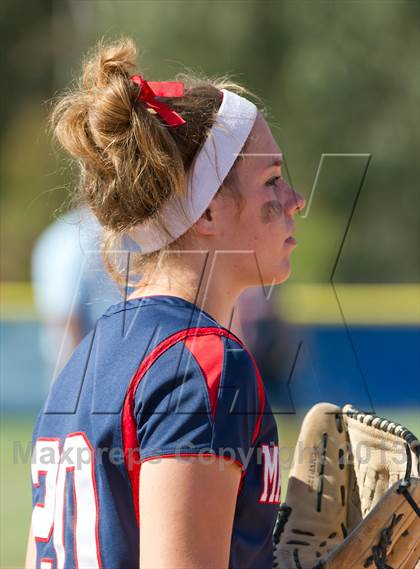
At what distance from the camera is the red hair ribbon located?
136 cm

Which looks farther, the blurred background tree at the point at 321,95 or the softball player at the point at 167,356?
the blurred background tree at the point at 321,95

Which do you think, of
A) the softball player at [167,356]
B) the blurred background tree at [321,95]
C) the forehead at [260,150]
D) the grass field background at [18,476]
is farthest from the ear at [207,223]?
the blurred background tree at [321,95]

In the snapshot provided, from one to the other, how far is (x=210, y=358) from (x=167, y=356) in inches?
2.4

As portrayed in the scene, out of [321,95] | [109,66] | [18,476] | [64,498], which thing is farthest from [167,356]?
[321,95]

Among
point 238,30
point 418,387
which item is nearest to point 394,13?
point 238,30

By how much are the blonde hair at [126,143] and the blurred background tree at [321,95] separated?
→ 9.31m

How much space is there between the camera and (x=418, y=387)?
21.1 feet

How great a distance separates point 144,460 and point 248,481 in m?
0.16

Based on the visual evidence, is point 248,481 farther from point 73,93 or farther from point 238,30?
point 238,30

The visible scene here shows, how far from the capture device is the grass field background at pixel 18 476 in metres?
3.79

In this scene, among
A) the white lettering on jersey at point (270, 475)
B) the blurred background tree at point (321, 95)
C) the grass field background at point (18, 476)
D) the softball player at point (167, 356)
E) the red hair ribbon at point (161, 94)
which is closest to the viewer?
the softball player at point (167, 356)

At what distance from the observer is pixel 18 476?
5211mm

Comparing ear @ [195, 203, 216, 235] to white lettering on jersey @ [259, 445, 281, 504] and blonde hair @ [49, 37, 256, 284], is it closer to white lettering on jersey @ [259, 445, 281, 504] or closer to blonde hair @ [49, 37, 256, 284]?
blonde hair @ [49, 37, 256, 284]

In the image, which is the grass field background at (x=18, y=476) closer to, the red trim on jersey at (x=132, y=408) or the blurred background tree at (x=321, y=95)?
the red trim on jersey at (x=132, y=408)
